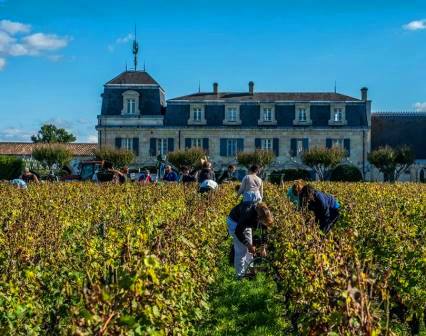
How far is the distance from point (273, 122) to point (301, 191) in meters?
A: 45.2

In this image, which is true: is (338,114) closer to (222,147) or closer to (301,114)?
(301,114)

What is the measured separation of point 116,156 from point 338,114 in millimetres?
17000

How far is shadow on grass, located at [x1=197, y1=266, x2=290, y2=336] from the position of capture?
9.14 metres

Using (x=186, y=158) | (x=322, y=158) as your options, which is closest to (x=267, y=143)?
(x=322, y=158)

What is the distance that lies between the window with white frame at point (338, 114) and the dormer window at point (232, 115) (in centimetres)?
713

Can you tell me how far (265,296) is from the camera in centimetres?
1081

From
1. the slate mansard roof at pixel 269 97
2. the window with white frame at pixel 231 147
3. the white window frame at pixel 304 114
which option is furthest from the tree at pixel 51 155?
the white window frame at pixel 304 114

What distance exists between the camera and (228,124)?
5688 cm

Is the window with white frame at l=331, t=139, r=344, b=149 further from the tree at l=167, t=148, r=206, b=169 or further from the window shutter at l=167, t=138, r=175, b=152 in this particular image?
the window shutter at l=167, t=138, r=175, b=152

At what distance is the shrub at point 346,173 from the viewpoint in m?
51.3

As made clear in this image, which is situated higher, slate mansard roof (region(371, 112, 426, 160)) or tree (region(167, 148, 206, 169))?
slate mansard roof (region(371, 112, 426, 160))

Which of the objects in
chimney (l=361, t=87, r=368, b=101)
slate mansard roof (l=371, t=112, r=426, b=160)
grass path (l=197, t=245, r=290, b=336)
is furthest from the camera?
slate mansard roof (l=371, t=112, r=426, b=160)

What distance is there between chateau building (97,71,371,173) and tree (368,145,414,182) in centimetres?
398

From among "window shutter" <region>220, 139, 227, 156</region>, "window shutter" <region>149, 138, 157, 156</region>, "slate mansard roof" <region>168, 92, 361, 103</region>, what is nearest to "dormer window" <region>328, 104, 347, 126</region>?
"slate mansard roof" <region>168, 92, 361, 103</region>
